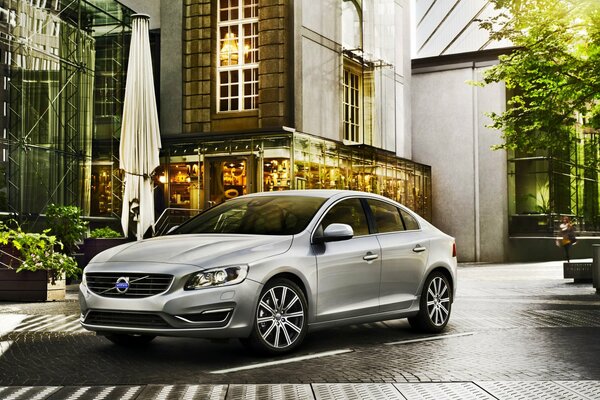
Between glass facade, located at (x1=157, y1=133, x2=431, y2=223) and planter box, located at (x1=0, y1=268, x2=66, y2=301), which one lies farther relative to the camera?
glass facade, located at (x1=157, y1=133, x2=431, y2=223)

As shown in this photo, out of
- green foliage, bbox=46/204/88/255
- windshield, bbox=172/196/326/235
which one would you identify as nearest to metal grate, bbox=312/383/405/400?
windshield, bbox=172/196/326/235

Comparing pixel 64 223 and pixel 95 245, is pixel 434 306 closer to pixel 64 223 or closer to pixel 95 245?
pixel 64 223

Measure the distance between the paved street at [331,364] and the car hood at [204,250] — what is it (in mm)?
920

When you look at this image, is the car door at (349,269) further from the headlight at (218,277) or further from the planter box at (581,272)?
the planter box at (581,272)

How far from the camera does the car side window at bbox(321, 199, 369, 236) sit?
8781 mm

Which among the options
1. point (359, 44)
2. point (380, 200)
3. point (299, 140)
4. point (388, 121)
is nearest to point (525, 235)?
point (388, 121)

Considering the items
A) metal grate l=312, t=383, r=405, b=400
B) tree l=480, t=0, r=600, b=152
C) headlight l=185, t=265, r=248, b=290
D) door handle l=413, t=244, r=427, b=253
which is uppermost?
tree l=480, t=0, r=600, b=152

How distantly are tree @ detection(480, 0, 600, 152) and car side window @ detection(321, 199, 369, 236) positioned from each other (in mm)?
10300

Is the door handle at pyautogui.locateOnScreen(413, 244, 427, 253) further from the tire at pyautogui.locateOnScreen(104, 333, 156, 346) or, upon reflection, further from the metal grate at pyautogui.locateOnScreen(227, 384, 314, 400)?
the metal grate at pyautogui.locateOnScreen(227, 384, 314, 400)

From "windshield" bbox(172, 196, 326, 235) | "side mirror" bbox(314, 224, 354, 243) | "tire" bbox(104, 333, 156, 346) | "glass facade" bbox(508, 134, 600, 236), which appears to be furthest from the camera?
"glass facade" bbox(508, 134, 600, 236)

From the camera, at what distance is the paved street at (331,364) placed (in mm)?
6207

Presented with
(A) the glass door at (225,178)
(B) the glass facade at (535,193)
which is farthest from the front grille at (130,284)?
(B) the glass facade at (535,193)

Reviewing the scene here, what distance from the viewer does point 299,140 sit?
25.8m

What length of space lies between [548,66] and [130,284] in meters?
14.9
